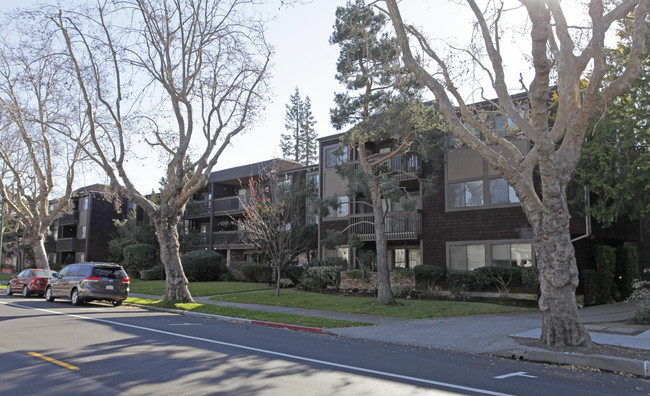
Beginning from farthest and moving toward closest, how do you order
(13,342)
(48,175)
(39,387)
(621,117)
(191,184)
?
(48,175) < (191,184) < (621,117) < (13,342) < (39,387)

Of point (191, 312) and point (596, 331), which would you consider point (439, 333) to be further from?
point (191, 312)

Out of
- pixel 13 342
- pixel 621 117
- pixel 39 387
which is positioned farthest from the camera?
pixel 621 117

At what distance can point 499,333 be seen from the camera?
39.9ft

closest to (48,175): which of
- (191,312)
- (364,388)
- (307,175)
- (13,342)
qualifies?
(307,175)

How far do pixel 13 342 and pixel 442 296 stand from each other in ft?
54.5

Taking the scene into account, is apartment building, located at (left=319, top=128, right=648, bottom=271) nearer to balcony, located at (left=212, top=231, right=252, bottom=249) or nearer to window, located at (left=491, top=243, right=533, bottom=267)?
window, located at (left=491, top=243, right=533, bottom=267)

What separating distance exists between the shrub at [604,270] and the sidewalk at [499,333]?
2.74 meters

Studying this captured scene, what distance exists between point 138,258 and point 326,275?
58.9ft

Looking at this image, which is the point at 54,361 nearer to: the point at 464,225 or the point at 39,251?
the point at 464,225

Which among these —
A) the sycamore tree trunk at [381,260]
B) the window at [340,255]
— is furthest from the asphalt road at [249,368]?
the window at [340,255]

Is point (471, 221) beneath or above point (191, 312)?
above

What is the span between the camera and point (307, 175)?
105 feet

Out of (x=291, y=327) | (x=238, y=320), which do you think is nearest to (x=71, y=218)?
(x=238, y=320)

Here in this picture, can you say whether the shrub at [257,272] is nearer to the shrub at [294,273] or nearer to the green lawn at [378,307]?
the shrub at [294,273]
